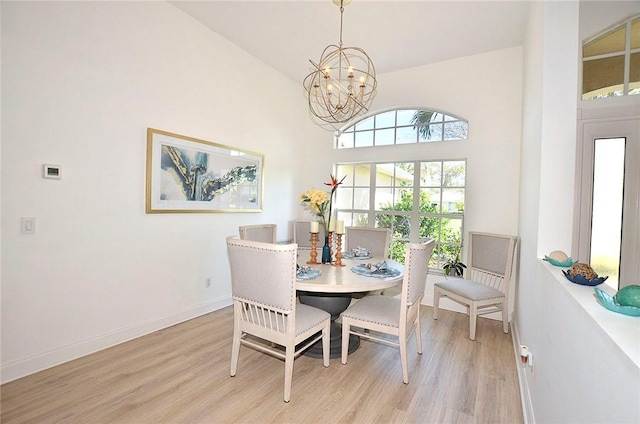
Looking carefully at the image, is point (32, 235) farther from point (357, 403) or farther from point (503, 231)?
point (503, 231)

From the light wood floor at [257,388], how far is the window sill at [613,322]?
1207 mm

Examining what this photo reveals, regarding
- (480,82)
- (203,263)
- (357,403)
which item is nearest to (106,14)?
(203,263)

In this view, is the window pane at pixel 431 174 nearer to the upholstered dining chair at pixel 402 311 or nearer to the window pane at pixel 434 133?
the window pane at pixel 434 133

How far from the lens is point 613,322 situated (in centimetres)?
78

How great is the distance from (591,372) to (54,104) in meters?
3.28

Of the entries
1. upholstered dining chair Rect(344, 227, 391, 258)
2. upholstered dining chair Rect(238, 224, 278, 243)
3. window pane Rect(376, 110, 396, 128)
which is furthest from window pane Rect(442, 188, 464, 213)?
upholstered dining chair Rect(238, 224, 278, 243)

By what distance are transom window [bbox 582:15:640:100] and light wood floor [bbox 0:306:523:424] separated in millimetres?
2427

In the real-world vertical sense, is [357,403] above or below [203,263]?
below

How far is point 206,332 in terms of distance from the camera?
2.93m

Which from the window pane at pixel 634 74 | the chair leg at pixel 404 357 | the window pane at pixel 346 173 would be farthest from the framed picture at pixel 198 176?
the window pane at pixel 634 74

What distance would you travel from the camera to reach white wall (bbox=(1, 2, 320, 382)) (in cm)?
205

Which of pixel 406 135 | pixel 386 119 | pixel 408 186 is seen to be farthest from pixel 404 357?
pixel 386 119

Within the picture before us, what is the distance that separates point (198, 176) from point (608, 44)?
158 inches

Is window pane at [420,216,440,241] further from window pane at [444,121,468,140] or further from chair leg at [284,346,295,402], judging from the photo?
chair leg at [284,346,295,402]
